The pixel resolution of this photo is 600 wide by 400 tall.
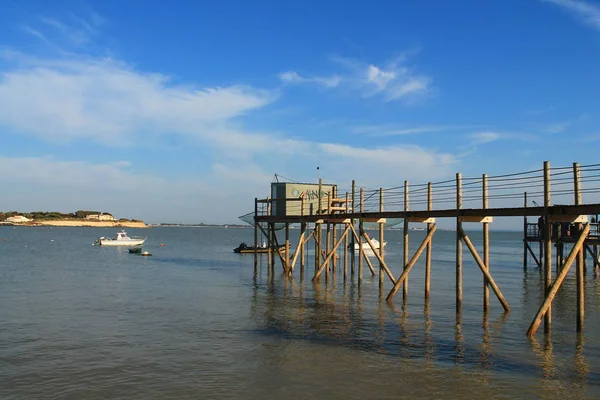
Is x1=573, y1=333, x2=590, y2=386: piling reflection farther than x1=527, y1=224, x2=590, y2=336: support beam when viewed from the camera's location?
No

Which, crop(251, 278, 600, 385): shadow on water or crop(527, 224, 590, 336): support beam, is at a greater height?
crop(527, 224, 590, 336): support beam

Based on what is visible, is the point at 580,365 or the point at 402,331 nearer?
the point at 580,365

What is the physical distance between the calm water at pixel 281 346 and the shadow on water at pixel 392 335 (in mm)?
44

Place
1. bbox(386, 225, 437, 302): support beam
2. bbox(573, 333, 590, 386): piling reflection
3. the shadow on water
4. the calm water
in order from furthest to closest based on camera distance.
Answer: bbox(386, 225, 437, 302): support beam, the shadow on water, bbox(573, 333, 590, 386): piling reflection, the calm water

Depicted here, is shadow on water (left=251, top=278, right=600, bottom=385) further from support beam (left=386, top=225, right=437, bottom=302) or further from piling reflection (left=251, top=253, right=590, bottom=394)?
support beam (left=386, top=225, right=437, bottom=302)

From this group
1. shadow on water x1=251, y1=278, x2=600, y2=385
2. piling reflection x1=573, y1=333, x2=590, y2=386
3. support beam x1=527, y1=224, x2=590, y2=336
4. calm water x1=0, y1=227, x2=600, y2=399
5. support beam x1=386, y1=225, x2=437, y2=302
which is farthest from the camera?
support beam x1=386, y1=225, x2=437, y2=302

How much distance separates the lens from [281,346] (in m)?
14.9

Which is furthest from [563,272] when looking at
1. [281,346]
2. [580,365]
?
[281,346]

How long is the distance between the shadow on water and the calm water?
0.14 feet

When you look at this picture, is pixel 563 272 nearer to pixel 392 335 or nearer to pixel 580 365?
pixel 580 365

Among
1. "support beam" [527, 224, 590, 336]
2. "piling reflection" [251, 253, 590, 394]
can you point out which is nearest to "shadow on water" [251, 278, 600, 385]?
"piling reflection" [251, 253, 590, 394]

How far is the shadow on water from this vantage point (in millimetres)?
13289

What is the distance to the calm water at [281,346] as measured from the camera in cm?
1142

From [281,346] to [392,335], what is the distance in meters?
3.64
